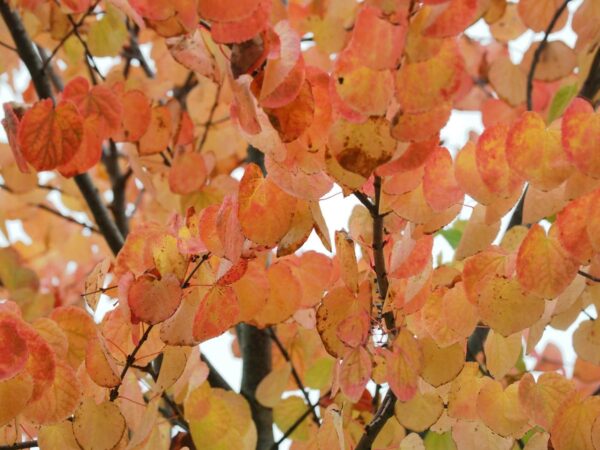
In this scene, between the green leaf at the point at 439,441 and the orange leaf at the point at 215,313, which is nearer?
the orange leaf at the point at 215,313

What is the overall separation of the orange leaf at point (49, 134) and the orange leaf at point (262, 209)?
32 centimetres

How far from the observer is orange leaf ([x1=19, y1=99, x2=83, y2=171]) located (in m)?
0.90

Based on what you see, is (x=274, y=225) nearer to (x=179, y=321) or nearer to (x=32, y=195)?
(x=179, y=321)

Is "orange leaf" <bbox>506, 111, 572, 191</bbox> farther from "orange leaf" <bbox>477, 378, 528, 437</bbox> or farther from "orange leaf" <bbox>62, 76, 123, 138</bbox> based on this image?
"orange leaf" <bbox>62, 76, 123, 138</bbox>

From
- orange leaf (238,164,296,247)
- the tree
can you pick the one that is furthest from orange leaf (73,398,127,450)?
orange leaf (238,164,296,247)

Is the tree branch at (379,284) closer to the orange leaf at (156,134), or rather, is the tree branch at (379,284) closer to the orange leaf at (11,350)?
the orange leaf at (11,350)

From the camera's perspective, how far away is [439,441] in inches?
39.8

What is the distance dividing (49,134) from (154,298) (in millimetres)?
309

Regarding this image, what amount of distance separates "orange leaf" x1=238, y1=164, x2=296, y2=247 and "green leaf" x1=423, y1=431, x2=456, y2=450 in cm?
43

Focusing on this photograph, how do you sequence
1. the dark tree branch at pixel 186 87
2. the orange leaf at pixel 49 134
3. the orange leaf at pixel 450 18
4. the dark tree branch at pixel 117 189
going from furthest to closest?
1. the dark tree branch at pixel 186 87
2. the dark tree branch at pixel 117 189
3. the orange leaf at pixel 49 134
4. the orange leaf at pixel 450 18

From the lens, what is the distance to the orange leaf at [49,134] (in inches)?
35.3

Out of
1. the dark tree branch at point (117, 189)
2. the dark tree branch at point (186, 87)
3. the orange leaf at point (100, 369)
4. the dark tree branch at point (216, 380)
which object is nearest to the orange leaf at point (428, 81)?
the orange leaf at point (100, 369)

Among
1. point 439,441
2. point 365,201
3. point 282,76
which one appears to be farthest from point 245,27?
point 439,441

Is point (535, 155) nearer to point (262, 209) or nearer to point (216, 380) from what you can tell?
point (262, 209)
